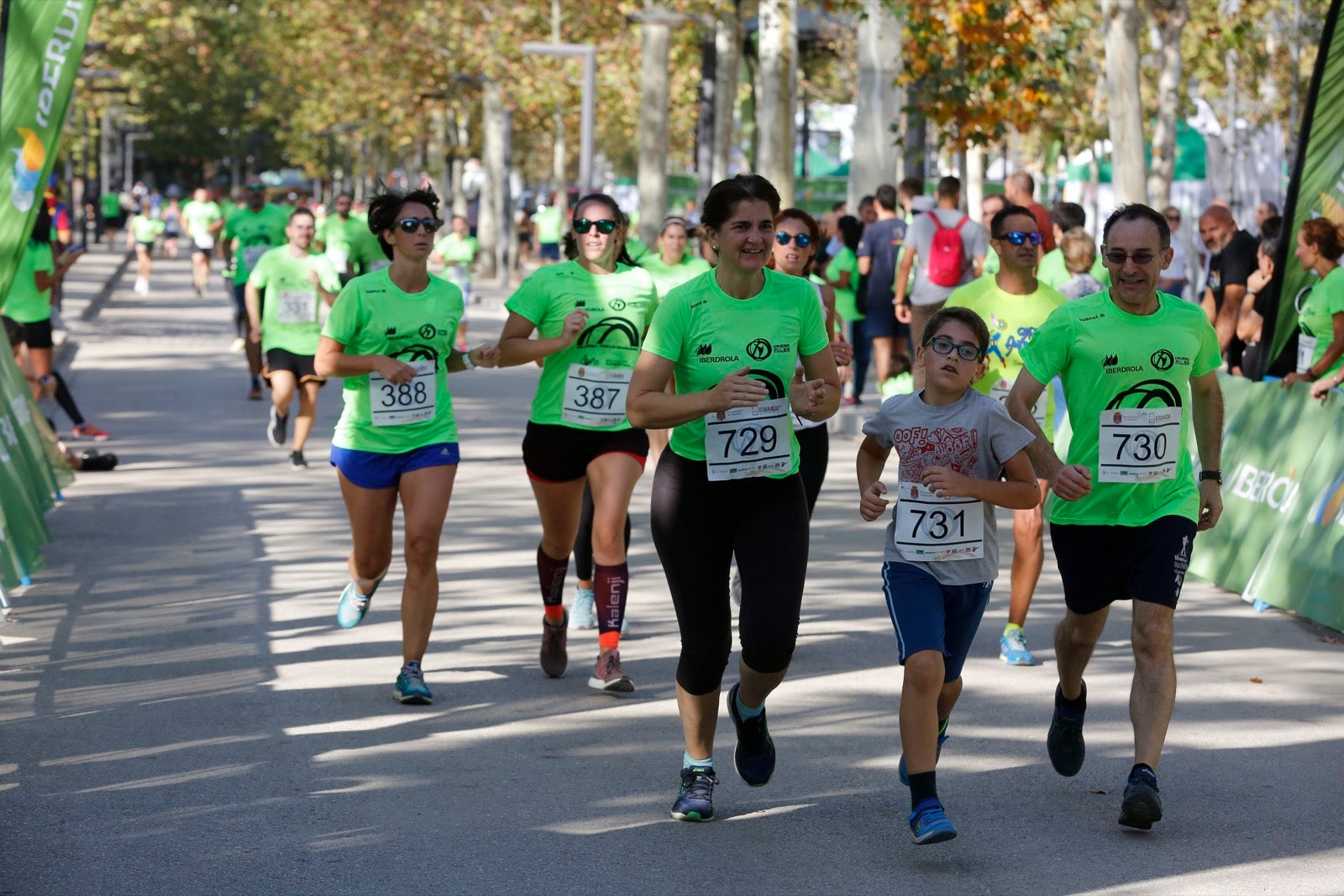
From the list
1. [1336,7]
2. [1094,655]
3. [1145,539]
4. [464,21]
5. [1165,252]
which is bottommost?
[1094,655]

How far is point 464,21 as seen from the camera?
4528cm

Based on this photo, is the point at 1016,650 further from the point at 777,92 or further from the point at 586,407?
the point at 777,92

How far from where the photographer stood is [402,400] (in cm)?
744

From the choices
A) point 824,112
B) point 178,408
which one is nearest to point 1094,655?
point 178,408

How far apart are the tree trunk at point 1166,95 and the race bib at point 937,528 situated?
16524 mm

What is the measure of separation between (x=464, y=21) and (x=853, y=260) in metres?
28.9

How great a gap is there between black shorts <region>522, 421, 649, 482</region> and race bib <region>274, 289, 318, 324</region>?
21.6ft

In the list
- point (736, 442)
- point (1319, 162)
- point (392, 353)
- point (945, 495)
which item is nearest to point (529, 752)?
point (736, 442)

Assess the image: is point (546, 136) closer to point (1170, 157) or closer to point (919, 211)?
point (1170, 157)

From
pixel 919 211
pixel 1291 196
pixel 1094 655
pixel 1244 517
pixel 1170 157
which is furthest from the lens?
pixel 1170 157

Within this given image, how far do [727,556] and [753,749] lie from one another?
0.61 metres

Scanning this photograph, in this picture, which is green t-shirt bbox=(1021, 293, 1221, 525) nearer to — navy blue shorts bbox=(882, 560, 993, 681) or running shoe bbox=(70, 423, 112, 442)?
navy blue shorts bbox=(882, 560, 993, 681)

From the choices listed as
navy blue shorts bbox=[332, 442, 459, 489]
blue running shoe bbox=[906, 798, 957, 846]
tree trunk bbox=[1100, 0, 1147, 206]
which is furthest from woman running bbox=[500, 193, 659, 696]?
tree trunk bbox=[1100, 0, 1147, 206]

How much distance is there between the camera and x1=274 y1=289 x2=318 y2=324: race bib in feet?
46.0
